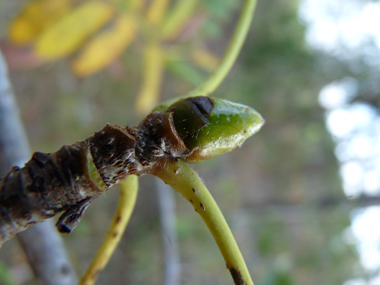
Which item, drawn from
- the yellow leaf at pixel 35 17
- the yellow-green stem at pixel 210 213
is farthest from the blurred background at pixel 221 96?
the yellow-green stem at pixel 210 213

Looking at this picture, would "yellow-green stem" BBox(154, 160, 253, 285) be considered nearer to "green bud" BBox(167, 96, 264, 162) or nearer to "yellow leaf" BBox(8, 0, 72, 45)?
"green bud" BBox(167, 96, 264, 162)

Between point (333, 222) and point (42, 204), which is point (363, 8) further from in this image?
point (42, 204)

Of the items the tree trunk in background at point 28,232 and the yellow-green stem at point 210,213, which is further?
the tree trunk in background at point 28,232

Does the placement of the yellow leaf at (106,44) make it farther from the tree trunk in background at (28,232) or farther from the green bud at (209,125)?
the green bud at (209,125)

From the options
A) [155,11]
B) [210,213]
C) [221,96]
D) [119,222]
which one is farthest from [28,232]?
[221,96]

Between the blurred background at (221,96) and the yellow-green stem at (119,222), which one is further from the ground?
the blurred background at (221,96)

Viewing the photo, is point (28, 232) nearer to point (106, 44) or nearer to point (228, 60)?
point (228, 60)

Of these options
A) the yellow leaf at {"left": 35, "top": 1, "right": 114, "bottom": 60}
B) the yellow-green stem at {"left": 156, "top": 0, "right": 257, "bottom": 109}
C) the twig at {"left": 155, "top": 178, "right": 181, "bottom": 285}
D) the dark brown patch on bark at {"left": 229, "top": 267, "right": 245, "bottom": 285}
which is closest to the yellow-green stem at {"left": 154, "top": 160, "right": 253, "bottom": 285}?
the dark brown patch on bark at {"left": 229, "top": 267, "right": 245, "bottom": 285}

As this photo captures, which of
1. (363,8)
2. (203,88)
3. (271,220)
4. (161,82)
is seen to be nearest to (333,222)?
(271,220)
